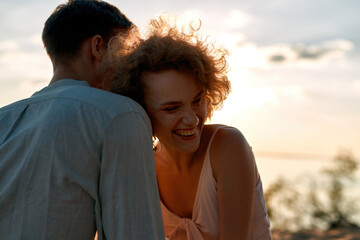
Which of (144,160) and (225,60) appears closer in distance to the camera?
(144,160)

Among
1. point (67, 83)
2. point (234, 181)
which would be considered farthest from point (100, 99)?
point (234, 181)

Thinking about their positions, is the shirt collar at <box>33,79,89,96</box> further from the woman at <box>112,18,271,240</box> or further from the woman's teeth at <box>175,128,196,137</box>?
the woman's teeth at <box>175,128,196,137</box>

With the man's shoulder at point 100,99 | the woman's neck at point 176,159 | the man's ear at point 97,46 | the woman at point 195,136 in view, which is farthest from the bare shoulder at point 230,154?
the man's shoulder at point 100,99

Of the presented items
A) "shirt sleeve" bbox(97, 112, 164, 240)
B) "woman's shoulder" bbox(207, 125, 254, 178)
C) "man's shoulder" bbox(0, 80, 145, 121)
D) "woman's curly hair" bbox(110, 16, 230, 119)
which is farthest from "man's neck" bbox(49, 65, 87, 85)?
"woman's shoulder" bbox(207, 125, 254, 178)

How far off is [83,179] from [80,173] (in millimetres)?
22

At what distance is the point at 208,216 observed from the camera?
246 centimetres

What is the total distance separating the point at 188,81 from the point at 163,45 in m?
0.21

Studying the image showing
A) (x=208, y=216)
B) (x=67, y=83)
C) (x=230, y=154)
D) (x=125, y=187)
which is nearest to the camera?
(x=125, y=187)

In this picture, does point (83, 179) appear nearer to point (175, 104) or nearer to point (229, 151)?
point (175, 104)

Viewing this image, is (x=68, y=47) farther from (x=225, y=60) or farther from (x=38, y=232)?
(x=38, y=232)

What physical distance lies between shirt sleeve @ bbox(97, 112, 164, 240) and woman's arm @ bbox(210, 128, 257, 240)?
0.79 meters

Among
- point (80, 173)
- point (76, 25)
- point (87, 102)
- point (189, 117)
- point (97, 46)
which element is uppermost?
point (76, 25)

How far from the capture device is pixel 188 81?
6.90 feet

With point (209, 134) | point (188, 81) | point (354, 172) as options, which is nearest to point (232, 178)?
point (209, 134)
